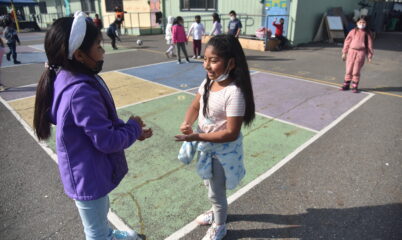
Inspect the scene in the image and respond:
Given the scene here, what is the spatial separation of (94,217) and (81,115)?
0.87 meters

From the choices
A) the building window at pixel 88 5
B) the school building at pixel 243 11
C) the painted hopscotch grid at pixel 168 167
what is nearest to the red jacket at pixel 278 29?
the school building at pixel 243 11

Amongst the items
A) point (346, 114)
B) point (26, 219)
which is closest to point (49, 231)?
point (26, 219)

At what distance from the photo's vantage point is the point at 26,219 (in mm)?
3125

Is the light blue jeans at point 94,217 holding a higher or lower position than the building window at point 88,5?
lower

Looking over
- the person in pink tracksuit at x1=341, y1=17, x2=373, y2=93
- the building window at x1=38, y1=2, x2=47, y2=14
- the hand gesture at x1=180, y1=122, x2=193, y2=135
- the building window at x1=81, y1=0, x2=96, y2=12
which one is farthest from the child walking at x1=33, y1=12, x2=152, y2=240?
the building window at x1=38, y1=2, x2=47, y2=14

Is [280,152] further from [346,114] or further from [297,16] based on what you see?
[297,16]

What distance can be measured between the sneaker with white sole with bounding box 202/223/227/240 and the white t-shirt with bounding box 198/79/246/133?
1.02 metres

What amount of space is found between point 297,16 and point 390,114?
10.6 m

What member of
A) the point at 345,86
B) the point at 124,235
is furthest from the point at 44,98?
the point at 345,86

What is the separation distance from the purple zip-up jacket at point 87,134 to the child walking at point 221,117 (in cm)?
52

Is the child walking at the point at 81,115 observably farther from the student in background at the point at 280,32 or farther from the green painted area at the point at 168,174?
the student in background at the point at 280,32

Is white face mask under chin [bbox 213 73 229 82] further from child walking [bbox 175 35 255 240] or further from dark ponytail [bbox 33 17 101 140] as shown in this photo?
dark ponytail [bbox 33 17 101 140]

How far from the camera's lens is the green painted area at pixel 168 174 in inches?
122

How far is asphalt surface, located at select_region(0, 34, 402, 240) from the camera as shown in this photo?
9.69 ft
